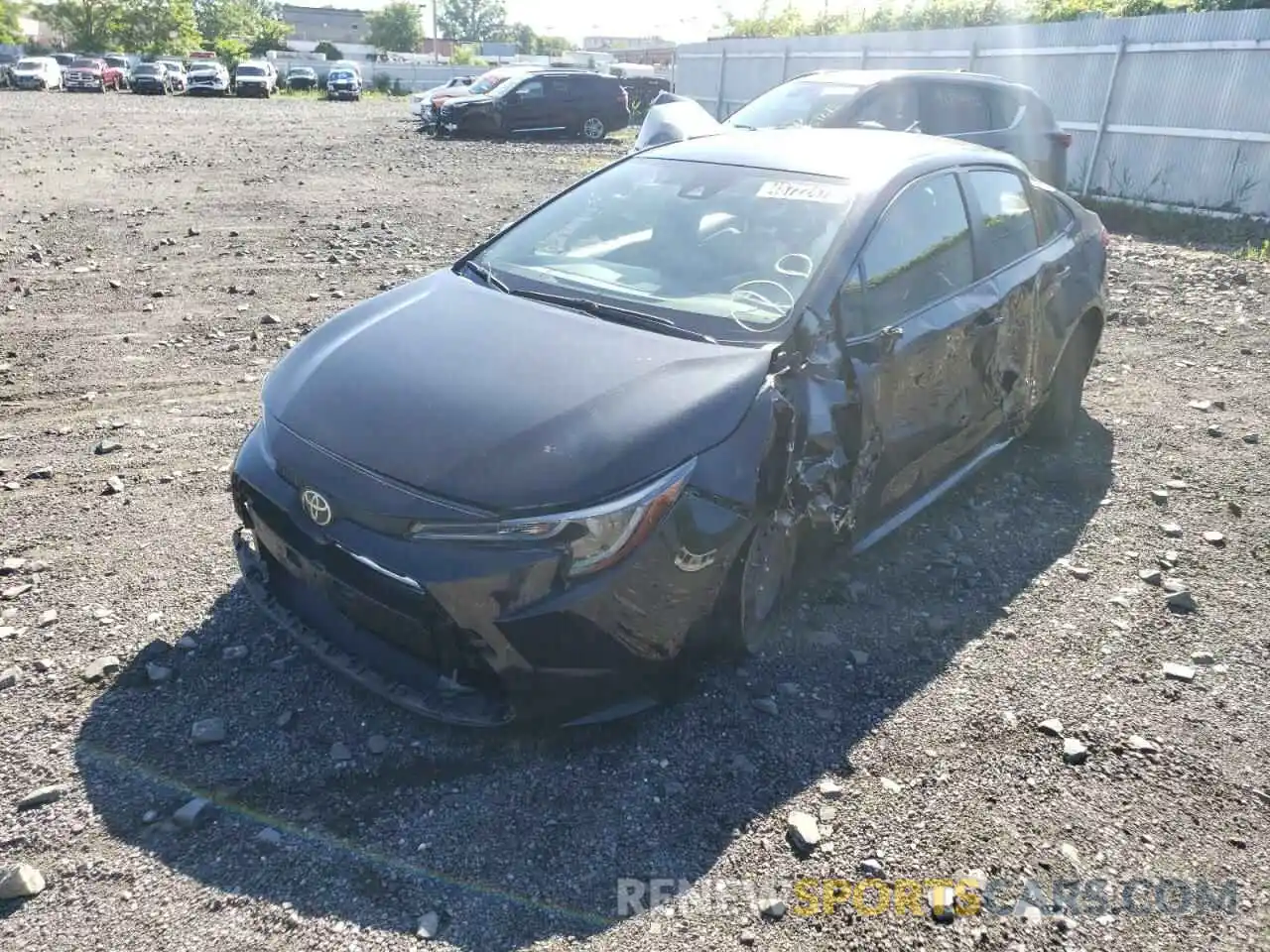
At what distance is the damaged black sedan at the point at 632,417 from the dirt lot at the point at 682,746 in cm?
27

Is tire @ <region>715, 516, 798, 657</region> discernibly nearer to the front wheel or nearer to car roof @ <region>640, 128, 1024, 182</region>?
car roof @ <region>640, 128, 1024, 182</region>

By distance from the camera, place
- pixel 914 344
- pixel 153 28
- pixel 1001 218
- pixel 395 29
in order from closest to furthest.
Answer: pixel 914 344 < pixel 1001 218 < pixel 153 28 < pixel 395 29

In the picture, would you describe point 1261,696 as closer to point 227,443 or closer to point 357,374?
point 357,374

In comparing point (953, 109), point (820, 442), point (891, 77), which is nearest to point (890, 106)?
point (891, 77)

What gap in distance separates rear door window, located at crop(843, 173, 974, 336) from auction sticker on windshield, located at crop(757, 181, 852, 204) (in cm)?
18

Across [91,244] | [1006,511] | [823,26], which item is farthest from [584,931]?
[823,26]

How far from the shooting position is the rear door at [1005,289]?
411 centimetres

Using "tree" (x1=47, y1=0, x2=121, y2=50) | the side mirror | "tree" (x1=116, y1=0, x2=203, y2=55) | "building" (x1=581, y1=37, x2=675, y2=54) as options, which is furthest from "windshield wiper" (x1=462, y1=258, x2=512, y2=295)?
"building" (x1=581, y1=37, x2=675, y2=54)

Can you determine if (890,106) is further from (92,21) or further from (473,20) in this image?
(473,20)

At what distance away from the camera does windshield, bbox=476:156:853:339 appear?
336 cm

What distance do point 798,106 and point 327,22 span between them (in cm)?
13488

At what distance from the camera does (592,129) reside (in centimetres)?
2359

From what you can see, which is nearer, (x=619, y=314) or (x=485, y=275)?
(x=619, y=314)

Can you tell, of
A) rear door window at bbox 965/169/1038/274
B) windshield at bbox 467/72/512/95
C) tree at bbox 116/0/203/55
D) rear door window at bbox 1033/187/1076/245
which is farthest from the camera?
tree at bbox 116/0/203/55
